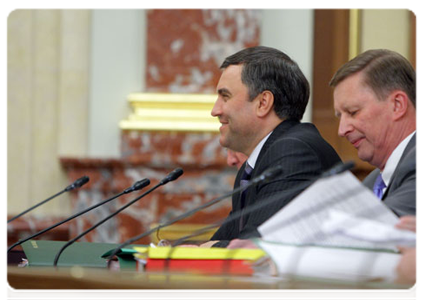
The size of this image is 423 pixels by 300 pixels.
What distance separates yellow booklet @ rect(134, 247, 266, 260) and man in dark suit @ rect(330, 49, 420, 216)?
2.80 ft

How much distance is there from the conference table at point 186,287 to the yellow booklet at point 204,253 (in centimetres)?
32

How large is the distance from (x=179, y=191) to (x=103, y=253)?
10.7 ft

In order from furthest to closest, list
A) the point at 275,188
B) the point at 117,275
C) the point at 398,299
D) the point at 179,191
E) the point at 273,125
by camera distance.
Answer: the point at 179,191
the point at 273,125
the point at 275,188
the point at 117,275
the point at 398,299

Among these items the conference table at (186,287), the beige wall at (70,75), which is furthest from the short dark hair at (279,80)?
the beige wall at (70,75)

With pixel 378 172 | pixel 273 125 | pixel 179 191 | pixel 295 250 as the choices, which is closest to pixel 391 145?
pixel 378 172

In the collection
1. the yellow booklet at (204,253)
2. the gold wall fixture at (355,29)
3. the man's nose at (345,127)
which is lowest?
the yellow booklet at (204,253)

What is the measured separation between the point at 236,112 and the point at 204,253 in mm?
1659

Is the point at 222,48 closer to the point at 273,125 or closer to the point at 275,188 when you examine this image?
the point at 273,125

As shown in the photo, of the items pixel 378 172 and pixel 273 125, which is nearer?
pixel 378 172

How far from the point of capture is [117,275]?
1616mm

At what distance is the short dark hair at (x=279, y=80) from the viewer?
362cm

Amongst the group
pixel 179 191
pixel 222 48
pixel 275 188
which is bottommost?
pixel 179 191

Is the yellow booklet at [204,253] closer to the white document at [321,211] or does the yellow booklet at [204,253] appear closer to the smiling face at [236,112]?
the white document at [321,211]

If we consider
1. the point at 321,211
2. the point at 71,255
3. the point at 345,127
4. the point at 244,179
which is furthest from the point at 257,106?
the point at 321,211
